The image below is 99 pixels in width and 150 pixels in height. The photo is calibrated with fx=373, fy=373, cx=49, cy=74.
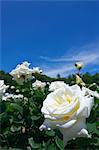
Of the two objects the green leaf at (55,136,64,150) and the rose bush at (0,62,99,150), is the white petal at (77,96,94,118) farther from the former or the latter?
the green leaf at (55,136,64,150)

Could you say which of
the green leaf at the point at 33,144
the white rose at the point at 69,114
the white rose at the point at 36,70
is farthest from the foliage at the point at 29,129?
the white rose at the point at 36,70

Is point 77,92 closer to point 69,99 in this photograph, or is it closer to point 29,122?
point 69,99

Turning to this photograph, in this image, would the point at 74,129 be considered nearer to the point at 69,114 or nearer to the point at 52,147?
the point at 69,114

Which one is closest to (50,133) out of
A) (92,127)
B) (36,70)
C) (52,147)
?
(52,147)

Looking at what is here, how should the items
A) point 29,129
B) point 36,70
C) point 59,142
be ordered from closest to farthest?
point 59,142, point 29,129, point 36,70

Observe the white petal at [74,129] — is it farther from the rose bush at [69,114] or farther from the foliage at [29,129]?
the foliage at [29,129]

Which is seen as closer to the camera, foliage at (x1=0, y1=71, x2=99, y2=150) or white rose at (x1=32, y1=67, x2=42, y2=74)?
foliage at (x1=0, y1=71, x2=99, y2=150)

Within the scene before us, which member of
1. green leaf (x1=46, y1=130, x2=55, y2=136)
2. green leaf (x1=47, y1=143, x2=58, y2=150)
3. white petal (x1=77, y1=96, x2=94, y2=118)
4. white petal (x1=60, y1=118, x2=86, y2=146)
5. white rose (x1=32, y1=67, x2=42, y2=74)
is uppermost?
white rose (x1=32, y1=67, x2=42, y2=74)

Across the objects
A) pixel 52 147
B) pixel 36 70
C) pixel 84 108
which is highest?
pixel 36 70

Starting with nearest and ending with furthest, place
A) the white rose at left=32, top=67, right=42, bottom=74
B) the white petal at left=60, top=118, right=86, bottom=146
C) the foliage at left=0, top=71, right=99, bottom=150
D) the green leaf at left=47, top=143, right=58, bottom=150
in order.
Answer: the white petal at left=60, top=118, right=86, bottom=146, the green leaf at left=47, top=143, right=58, bottom=150, the foliage at left=0, top=71, right=99, bottom=150, the white rose at left=32, top=67, right=42, bottom=74

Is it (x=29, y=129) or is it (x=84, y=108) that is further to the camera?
(x=29, y=129)

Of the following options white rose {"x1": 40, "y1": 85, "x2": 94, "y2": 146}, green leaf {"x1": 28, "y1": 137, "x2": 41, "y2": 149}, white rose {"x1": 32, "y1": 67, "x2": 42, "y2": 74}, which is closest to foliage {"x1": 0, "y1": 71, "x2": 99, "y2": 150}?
green leaf {"x1": 28, "y1": 137, "x2": 41, "y2": 149}

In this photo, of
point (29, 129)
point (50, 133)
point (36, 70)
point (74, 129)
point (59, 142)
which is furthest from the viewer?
point (36, 70)

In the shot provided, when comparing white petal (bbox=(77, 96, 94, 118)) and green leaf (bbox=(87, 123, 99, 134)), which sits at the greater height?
white petal (bbox=(77, 96, 94, 118))
